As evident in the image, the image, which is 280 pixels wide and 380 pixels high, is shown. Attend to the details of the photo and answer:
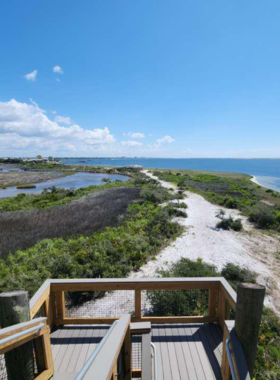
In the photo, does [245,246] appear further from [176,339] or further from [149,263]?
[176,339]

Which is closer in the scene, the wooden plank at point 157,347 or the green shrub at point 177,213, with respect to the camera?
the wooden plank at point 157,347

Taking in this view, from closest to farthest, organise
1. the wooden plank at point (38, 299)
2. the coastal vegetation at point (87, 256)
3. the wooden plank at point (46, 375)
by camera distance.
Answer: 1. the wooden plank at point (46, 375)
2. the wooden plank at point (38, 299)
3. the coastal vegetation at point (87, 256)

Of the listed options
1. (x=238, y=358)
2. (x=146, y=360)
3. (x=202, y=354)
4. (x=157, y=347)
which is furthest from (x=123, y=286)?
(x=238, y=358)

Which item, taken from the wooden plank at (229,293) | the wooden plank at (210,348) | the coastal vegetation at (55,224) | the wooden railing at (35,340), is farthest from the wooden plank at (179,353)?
the coastal vegetation at (55,224)

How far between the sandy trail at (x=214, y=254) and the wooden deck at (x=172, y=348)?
237 cm

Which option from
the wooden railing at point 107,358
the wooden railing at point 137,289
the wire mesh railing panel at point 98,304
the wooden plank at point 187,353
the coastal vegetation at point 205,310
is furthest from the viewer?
the wire mesh railing panel at point 98,304

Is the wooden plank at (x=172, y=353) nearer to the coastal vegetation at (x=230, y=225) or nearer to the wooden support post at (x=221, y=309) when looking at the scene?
the wooden support post at (x=221, y=309)

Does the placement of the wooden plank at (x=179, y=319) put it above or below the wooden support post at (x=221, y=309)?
below

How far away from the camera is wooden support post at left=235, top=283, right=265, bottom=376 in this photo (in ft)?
6.29

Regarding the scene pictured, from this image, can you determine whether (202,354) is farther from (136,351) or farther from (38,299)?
(38,299)

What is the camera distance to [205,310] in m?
5.53

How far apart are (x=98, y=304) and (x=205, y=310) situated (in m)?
2.85

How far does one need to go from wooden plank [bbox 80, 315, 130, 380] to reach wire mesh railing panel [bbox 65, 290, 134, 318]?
4364 millimetres

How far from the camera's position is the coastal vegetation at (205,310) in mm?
3885
